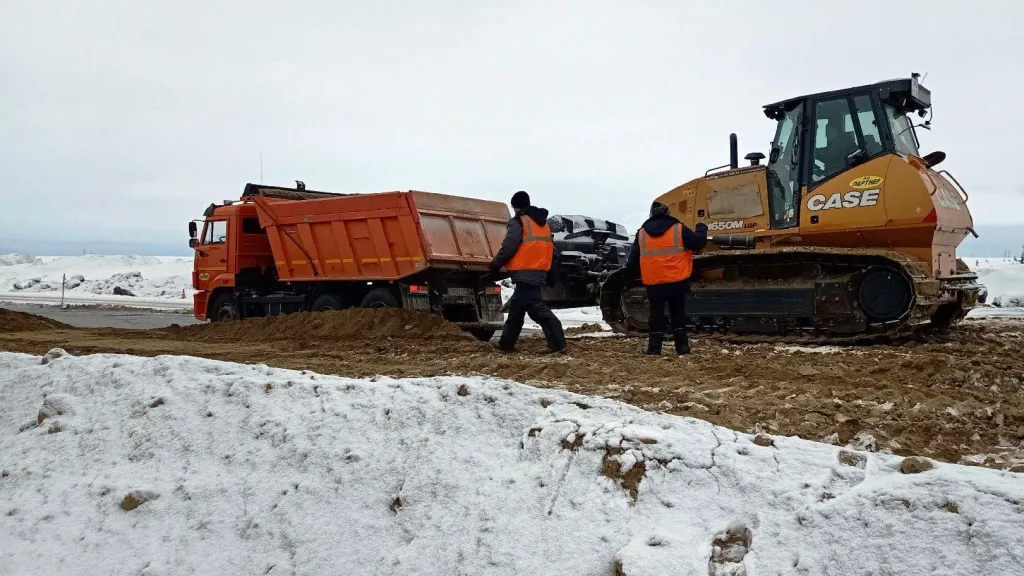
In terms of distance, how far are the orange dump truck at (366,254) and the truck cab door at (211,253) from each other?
0.08m

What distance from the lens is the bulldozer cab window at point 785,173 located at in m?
10.1

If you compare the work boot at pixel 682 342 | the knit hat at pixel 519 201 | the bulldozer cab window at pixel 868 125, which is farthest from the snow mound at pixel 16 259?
the bulldozer cab window at pixel 868 125

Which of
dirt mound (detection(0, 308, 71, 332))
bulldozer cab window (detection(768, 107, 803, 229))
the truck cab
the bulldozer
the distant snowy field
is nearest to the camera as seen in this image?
the bulldozer

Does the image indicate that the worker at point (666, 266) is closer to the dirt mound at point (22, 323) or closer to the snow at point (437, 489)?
the snow at point (437, 489)

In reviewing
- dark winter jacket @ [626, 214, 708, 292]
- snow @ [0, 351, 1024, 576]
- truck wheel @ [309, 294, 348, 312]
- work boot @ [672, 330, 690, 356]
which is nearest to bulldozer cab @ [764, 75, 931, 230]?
dark winter jacket @ [626, 214, 708, 292]

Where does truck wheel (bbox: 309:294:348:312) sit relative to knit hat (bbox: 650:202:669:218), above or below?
below

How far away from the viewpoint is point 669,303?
8.36 m

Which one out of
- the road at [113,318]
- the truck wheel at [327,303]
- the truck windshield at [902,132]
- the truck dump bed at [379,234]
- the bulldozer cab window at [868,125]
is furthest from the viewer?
the road at [113,318]

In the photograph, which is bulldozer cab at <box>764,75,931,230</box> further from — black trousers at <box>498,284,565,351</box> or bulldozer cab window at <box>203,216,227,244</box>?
bulldozer cab window at <box>203,216,227,244</box>

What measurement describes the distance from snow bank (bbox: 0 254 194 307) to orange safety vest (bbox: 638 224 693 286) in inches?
883

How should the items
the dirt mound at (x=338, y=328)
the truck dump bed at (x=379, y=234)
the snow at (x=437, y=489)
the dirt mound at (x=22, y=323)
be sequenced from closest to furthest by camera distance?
the snow at (x=437, y=489)
the dirt mound at (x=338, y=328)
the truck dump bed at (x=379, y=234)
the dirt mound at (x=22, y=323)

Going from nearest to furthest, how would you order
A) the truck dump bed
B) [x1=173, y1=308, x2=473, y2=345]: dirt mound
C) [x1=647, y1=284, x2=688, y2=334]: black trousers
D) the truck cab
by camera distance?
[x1=647, y1=284, x2=688, y2=334]: black trousers → [x1=173, y1=308, x2=473, y2=345]: dirt mound → the truck dump bed → the truck cab

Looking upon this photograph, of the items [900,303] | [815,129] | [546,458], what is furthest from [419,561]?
[815,129]

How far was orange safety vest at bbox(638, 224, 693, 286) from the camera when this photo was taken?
8242mm
